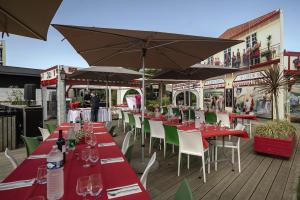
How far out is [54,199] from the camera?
1255 millimetres

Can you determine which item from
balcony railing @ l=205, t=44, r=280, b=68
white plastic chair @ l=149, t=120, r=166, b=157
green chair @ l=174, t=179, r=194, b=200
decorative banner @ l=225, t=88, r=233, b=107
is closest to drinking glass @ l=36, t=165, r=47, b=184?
green chair @ l=174, t=179, r=194, b=200

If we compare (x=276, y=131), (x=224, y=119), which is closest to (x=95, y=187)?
(x=276, y=131)

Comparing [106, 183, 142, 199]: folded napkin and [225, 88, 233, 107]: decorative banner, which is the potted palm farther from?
[225, 88, 233, 107]: decorative banner

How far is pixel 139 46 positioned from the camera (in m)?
4.12

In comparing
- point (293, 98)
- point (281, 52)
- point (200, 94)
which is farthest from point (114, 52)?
point (200, 94)

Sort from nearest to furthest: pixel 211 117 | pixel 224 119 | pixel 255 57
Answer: pixel 224 119 < pixel 211 117 < pixel 255 57

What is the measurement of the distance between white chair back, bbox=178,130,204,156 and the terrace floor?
48 cm

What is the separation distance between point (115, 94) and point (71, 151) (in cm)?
1860

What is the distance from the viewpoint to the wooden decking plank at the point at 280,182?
2.92 meters

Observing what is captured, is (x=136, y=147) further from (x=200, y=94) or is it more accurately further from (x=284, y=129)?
(x=200, y=94)

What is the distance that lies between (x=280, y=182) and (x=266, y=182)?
0.77 ft

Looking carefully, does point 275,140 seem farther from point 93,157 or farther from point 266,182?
point 93,157

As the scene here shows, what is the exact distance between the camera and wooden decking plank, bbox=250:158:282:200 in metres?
2.92

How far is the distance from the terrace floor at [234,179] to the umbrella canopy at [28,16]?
2.64m
